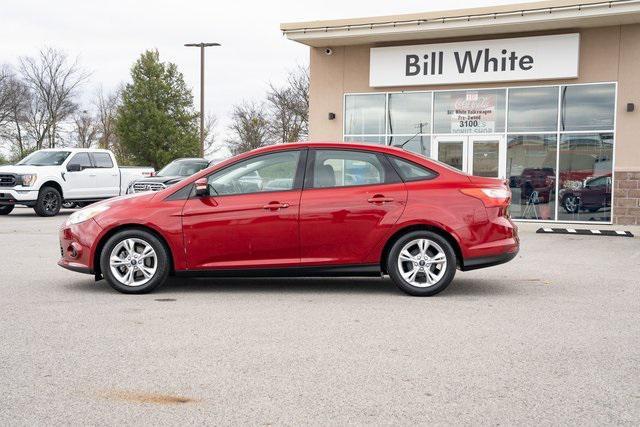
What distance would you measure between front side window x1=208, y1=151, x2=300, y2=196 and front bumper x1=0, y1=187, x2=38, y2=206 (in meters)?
14.2

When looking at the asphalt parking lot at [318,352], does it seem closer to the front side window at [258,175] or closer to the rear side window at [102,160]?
the front side window at [258,175]

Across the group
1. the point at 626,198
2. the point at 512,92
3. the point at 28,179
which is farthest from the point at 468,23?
the point at 28,179

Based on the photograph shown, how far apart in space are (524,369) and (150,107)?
6327 centimetres

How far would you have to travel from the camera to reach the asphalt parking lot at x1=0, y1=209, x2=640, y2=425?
13.6ft

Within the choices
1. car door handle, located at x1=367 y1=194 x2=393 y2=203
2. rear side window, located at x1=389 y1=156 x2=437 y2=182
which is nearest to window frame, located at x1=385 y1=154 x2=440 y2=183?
rear side window, located at x1=389 y1=156 x2=437 y2=182

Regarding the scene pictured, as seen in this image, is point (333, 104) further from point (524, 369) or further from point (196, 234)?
point (524, 369)

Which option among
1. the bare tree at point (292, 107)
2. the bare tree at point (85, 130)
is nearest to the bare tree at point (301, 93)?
the bare tree at point (292, 107)

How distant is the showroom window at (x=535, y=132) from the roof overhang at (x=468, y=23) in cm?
153

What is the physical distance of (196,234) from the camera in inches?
305

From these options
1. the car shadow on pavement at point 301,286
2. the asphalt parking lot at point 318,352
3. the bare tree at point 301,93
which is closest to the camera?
the asphalt parking lot at point 318,352

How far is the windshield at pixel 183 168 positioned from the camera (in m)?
20.6

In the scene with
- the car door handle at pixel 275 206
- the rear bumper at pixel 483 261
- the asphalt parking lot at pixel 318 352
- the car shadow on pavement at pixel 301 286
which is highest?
the car door handle at pixel 275 206

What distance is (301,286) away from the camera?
8500 millimetres

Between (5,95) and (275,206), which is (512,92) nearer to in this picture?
(275,206)
